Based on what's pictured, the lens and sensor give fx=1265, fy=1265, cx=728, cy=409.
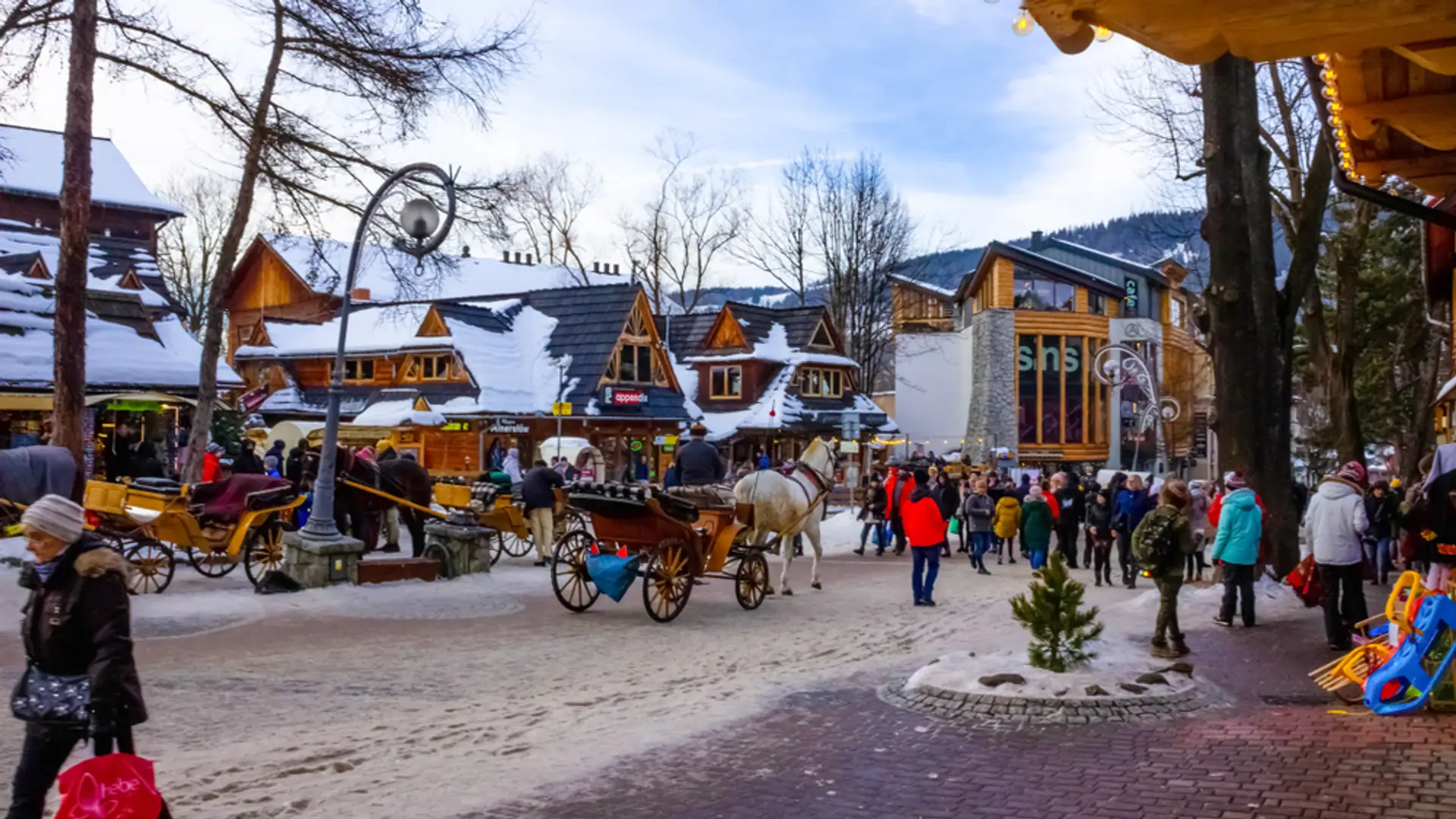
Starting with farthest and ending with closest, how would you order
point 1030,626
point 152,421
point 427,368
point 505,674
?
point 427,368 → point 152,421 → point 505,674 → point 1030,626

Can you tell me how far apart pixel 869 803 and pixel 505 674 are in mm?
4528

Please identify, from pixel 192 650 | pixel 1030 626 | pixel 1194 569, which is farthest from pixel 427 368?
pixel 1030 626

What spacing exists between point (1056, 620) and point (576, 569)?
6302mm

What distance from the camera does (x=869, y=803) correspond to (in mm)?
6699

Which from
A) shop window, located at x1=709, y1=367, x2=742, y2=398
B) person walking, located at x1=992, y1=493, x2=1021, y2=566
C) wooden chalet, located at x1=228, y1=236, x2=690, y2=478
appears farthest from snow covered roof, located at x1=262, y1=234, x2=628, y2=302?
person walking, located at x1=992, y1=493, x2=1021, y2=566

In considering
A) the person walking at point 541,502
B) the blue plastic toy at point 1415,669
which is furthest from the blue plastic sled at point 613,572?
the blue plastic toy at point 1415,669

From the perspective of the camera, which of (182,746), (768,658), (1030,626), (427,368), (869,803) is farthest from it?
(427,368)

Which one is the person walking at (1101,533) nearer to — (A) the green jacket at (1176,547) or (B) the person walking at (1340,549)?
(B) the person walking at (1340,549)

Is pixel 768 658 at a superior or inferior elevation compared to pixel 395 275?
inferior

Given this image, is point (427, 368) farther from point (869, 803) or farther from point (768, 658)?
point (869, 803)

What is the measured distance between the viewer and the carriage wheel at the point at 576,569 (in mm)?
14086

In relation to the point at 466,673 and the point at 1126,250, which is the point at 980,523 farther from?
the point at 1126,250

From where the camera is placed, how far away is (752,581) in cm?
1512

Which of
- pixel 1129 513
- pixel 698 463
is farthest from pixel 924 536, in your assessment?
pixel 1129 513
